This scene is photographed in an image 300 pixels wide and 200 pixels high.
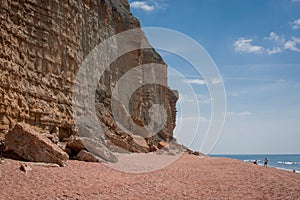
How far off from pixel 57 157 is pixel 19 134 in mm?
1317

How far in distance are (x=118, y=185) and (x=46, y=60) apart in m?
8.05

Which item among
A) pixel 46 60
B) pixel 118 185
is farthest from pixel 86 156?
pixel 46 60

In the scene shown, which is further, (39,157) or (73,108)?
(73,108)

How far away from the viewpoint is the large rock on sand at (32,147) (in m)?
9.28

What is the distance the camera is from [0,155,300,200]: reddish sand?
22.2 feet

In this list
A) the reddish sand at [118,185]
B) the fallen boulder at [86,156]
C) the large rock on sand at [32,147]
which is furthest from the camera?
the fallen boulder at [86,156]

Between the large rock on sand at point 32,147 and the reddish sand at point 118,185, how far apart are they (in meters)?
0.58

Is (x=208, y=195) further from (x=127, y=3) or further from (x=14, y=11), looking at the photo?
(x=127, y=3)

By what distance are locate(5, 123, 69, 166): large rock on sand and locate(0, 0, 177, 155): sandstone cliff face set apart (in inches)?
64.5

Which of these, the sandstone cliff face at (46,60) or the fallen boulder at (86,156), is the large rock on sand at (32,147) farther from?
the fallen boulder at (86,156)

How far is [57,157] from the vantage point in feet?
31.0

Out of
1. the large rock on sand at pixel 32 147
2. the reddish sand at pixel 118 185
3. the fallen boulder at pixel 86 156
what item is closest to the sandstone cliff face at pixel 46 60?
the large rock on sand at pixel 32 147

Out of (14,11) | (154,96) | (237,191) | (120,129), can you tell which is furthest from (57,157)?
(154,96)

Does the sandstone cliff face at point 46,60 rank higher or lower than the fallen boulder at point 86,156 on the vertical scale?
higher
